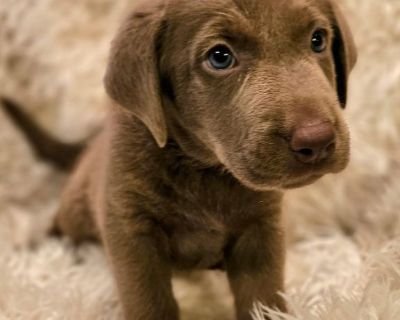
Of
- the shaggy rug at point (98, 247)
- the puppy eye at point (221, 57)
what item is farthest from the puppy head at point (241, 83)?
the shaggy rug at point (98, 247)

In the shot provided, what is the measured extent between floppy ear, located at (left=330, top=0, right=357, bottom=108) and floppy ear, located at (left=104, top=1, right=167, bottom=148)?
40 centimetres

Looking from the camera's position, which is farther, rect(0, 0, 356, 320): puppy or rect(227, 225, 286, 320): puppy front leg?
rect(227, 225, 286, 320): puppy front leg

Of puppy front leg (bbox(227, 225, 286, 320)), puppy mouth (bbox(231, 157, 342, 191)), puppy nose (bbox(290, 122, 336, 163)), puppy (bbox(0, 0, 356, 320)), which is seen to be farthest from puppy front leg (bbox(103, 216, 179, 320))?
puppy nose (bbox(290, 122, 336, 163))

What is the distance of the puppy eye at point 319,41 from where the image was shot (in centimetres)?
149

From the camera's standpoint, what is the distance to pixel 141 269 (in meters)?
1.61

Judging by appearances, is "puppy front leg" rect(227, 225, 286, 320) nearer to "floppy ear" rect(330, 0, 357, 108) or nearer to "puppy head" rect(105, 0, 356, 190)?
"puppy head" rect(105, 0, 356, 190)

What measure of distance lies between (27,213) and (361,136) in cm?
117

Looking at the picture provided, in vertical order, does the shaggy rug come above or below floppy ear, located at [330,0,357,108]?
below

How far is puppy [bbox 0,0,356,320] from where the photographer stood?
137 centimetres

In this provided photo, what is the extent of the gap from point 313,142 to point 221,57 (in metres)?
0.28

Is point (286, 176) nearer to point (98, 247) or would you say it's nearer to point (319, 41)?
point (319, 41)

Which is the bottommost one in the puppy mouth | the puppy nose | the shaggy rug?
the shaggy rug

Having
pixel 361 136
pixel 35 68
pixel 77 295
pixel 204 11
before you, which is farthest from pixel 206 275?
pixel 35 68

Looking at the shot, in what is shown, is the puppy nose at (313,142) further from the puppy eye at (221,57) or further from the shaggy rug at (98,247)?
the shaggy rug at (98,247)
